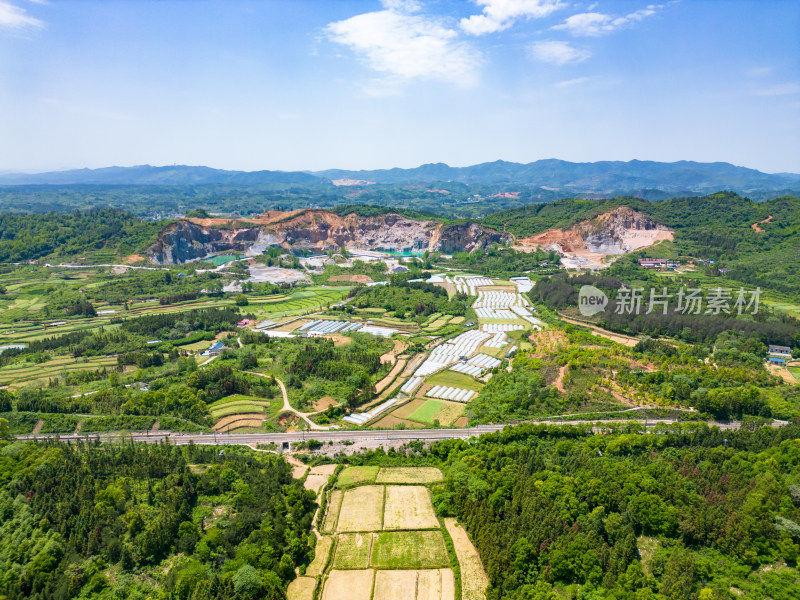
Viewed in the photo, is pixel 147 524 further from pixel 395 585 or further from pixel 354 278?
pixel 354 278

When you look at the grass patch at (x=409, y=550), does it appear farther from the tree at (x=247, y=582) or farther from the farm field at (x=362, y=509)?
the tree at (x=247, y=582)

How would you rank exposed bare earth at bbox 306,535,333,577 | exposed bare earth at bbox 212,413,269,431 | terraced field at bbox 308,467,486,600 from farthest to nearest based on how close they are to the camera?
exposed bare earth at bbox 212,413,269,431
exposed bare earth at bbox 306,535,333,577
terraced field at bbox 308,467,486,600

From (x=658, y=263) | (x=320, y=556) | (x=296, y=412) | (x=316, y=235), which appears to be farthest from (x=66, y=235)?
(x=658, y=263)

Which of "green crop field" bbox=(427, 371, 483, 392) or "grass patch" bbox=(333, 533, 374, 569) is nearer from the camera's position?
"grass patch" bbox=(333, 533, 374, 569)

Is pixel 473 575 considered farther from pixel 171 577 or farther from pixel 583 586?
pixel 171 577

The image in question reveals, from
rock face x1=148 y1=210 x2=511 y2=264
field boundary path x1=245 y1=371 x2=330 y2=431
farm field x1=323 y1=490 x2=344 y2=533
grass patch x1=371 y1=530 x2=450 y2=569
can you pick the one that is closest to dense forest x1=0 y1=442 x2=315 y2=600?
farm field x1=323 y1=490 x2=344 y2=533

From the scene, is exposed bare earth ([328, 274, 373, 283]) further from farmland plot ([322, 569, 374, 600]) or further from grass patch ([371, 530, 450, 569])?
farmland plot ([322, 569, 374, 600])
